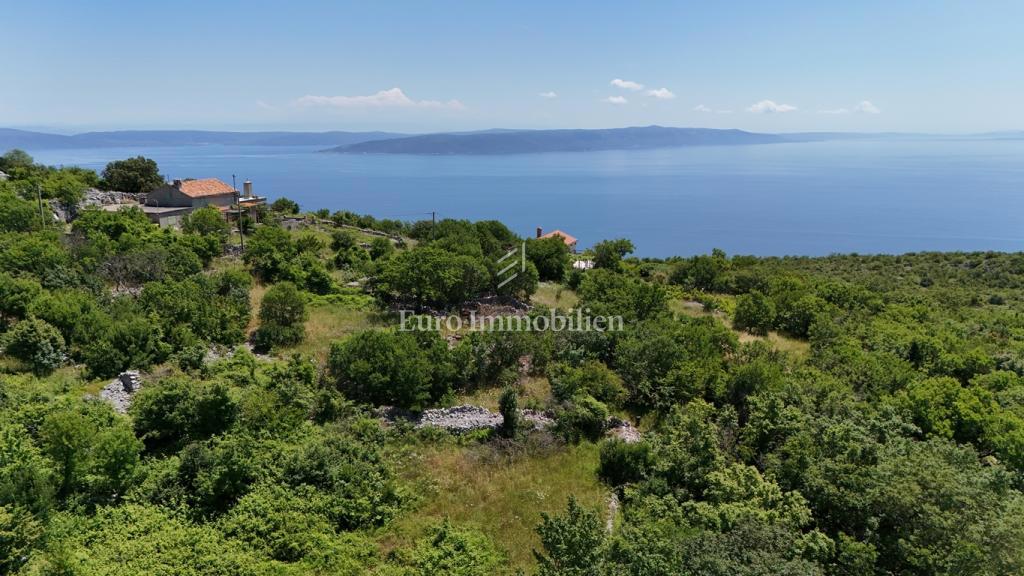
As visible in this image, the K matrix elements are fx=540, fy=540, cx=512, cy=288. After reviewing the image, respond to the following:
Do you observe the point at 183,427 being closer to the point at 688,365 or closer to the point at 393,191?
the point at 688,365

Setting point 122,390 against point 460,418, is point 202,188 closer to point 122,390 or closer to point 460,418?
point 122,390

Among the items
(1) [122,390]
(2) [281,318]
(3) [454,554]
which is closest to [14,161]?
(2) [281,318]

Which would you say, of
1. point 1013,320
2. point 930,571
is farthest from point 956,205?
point 930,571

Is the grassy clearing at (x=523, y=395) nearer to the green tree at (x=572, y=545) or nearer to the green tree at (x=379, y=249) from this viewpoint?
the green tree at (x=572, y=545)

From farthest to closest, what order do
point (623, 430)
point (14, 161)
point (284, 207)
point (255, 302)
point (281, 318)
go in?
point (284, 207) < point (14, 161) < point (255, 302) < point (281, 318) < point (623, 430)

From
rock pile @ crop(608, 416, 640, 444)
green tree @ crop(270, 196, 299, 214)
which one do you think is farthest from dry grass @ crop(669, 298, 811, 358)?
green tree @ crop(270, 196, 299, 214)

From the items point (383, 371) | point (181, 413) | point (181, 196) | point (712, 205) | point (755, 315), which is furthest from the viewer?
point (712, 205)
